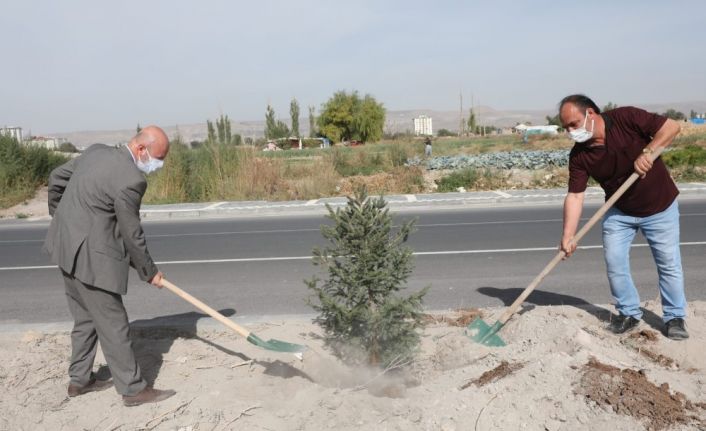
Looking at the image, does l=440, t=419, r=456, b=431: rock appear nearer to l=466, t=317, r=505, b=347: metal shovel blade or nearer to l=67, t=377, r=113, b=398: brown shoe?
l=466, t=317, r=505, b=347: metal shovel blade

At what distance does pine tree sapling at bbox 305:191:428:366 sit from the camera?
3812 mm

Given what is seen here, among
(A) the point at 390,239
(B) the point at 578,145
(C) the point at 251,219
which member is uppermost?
(B) the point at 578,145

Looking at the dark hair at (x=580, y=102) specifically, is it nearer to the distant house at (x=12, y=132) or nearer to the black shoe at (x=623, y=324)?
the black shoe at (x=623, y=324)

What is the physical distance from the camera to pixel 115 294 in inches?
153

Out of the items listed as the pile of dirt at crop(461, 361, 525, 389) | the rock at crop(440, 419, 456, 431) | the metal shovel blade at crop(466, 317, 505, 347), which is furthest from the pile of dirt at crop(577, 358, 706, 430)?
the metal shovel blade at crop(466, 317, 505, 347)

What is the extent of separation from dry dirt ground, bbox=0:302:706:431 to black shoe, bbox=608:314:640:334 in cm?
6

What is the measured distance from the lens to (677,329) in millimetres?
4609

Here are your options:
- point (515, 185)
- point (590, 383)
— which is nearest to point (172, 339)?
point (590, 383)

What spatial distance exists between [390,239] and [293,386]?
1089 mm

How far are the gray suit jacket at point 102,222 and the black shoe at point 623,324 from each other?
10.9 ft

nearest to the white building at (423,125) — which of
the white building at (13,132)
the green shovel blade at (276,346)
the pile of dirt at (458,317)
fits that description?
the white building at (13,132)

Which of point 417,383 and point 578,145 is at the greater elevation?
point 578,145

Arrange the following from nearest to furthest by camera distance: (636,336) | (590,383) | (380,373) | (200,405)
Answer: (590,383)
(200,405)
(380,373)
(636,336)

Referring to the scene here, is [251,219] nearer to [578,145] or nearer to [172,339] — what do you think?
[172,339]
